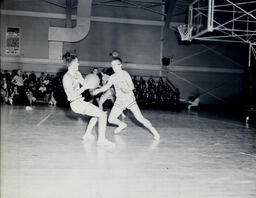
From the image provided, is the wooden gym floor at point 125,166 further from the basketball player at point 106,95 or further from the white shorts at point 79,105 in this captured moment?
the basketball player at point 106,95

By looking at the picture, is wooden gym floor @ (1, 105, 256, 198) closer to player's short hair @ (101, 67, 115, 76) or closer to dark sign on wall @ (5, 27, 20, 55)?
player's short hair @ (101, 67, 115, 76)

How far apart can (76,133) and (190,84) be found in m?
14.4

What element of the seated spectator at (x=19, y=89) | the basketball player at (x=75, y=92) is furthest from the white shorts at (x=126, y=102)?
the seated spectator at (x=19, y=89)

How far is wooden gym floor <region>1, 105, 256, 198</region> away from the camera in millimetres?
3807

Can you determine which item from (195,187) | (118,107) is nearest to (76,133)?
(118,107)

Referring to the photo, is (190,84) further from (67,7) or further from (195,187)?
(195,187)

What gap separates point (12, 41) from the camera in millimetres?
19859

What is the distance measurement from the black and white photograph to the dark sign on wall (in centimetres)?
6

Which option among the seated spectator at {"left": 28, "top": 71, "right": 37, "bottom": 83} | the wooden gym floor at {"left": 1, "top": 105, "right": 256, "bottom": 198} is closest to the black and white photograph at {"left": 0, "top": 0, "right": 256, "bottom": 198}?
the wooden gym floor at {"left": 1, "top": 105, "right": 256, "bottom": 198}

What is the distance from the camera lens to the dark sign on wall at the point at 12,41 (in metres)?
19.9

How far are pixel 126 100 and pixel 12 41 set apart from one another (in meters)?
14.9

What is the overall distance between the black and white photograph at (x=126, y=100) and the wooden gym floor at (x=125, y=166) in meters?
0.02

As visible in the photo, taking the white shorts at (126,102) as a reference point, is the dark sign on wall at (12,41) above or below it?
above

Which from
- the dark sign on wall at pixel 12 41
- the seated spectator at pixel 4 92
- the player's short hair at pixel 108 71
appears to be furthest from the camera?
the dark sign on wall at pixel 12 41
